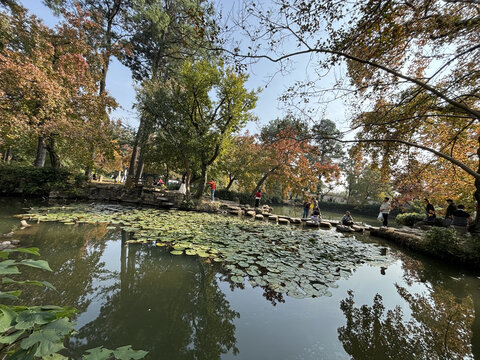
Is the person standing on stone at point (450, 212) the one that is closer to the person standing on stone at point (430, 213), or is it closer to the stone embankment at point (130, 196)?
the person standing on stone at point (430, 213)

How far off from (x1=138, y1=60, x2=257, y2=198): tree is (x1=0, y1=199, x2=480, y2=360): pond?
19.5 ft

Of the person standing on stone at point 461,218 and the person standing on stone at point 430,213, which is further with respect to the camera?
the person standing on stone at point 430,213

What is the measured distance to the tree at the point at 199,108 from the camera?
9.28 meters

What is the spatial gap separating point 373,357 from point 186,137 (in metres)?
9.87

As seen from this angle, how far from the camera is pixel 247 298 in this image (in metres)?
2.79

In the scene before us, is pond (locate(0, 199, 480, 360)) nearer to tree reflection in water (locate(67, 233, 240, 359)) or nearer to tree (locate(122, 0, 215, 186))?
tree reflection in water (locate(67, 233, 240, 359))

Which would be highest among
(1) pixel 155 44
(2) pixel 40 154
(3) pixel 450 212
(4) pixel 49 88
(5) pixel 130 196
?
(1) pixel 155 44

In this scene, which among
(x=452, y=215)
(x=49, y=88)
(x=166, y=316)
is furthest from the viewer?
(x=452, y=215)

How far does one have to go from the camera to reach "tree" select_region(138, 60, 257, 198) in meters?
9.28

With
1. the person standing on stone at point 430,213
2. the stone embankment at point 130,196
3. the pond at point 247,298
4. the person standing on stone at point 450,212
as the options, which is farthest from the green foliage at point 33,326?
the person standing on stone at point 430,213

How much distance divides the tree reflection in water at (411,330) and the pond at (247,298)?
0.6 inches

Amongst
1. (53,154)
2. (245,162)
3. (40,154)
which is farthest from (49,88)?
(245,162)

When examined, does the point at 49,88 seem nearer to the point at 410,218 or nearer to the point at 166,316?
the point at 166,316

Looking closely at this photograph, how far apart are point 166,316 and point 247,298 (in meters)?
1.12
